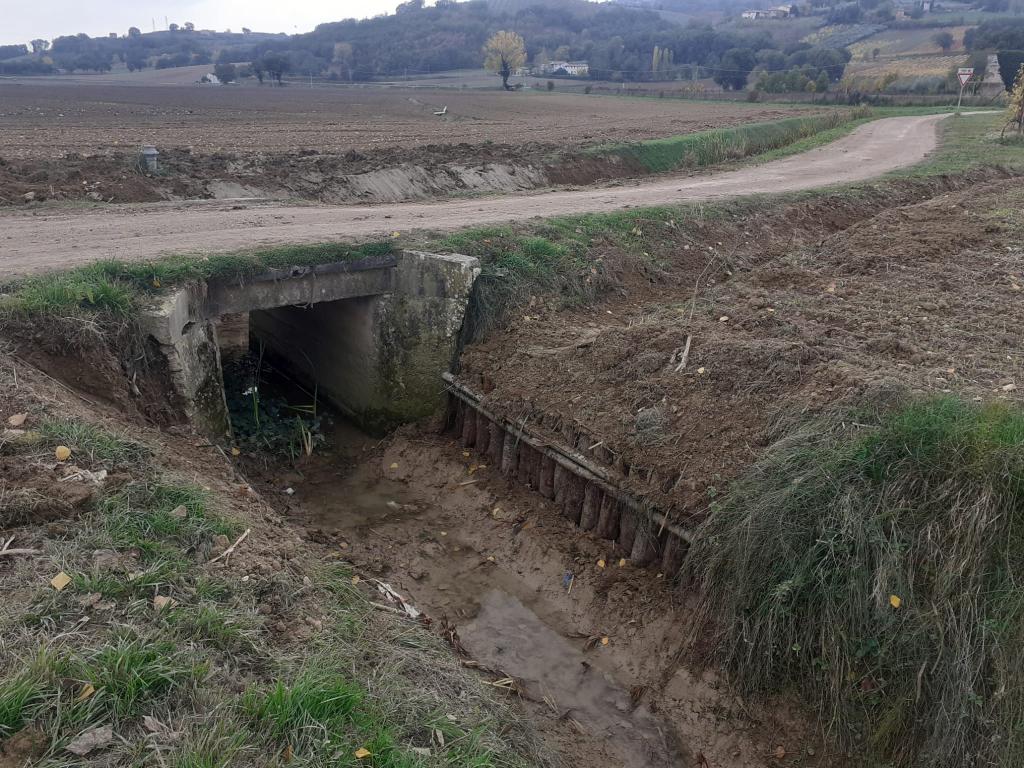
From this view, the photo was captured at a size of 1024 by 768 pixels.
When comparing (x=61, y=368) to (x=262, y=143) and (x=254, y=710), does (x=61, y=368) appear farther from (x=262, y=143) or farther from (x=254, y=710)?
(x=262, y=143)

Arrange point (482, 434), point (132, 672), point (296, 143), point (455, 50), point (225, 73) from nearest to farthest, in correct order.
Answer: point (132, 672) → point (482, 434) → point (296, 143) → point (225, 73) → point (455, 50)

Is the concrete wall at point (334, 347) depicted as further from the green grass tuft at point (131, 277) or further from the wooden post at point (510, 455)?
the wooden post at point (510, 455)

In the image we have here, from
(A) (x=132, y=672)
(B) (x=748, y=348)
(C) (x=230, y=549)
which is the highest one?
(B) (x=748, y=348)

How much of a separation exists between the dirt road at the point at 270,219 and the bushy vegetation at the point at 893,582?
833 centimetres

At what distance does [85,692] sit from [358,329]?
9.11 metres

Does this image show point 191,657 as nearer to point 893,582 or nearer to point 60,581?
point 60,581

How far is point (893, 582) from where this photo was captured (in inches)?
236

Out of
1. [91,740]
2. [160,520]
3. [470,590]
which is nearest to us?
[91,740]

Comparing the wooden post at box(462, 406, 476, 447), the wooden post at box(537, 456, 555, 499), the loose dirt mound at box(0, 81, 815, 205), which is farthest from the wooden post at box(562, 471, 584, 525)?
the loose dirt mound at box(0, 81, 815, 205)

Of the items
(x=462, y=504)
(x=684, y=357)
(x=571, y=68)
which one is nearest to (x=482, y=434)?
(x=462, y=504)

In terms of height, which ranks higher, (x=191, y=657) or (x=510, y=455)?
(x=191, y=657)

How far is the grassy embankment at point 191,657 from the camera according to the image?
391cm

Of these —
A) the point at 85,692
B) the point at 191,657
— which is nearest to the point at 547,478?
the point at 191,657

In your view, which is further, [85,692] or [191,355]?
[191,355]
